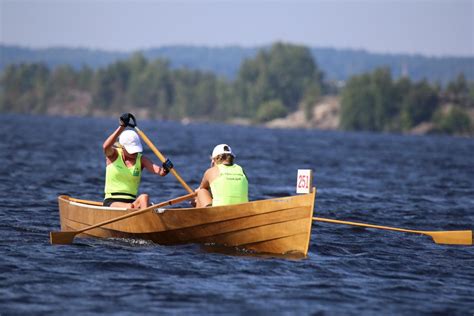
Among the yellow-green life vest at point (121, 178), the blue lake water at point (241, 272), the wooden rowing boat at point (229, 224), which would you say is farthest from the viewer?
the yellow-green life vest at point (121, 178)

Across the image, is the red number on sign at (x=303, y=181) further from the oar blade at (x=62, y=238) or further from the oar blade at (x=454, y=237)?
the oar blade at (x=62, y=238)

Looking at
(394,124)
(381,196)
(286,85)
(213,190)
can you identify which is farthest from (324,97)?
(213,190)

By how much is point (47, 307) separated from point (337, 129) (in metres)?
160

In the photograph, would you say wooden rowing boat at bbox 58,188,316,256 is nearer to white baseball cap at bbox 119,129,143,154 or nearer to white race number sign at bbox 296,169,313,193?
white race number sign at bbox 296,169,313,193

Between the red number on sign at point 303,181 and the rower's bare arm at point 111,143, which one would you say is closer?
the red number on sign at point 303,181

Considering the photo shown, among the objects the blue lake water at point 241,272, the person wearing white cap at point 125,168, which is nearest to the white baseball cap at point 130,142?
the person wearing white cap at point 125,168

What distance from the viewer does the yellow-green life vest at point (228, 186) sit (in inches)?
607

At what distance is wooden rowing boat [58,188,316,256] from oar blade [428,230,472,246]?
9.89ft

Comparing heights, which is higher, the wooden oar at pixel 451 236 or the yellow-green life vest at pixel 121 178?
the yellow-green life vest at pixel 121 178

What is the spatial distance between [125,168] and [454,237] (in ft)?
18.9

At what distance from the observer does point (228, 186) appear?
1542 centimetres

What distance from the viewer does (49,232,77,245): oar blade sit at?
52.3 feet

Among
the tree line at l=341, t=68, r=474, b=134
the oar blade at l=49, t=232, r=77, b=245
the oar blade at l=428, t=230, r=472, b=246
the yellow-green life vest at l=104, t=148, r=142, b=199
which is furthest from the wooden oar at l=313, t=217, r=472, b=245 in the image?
the tree line at l=341, t=68, r=474, b=134

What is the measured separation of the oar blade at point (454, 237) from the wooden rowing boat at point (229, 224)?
3.01m
